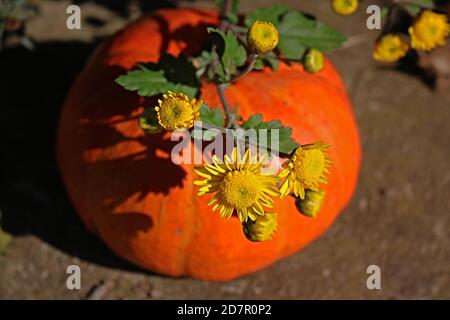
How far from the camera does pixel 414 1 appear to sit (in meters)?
2.36

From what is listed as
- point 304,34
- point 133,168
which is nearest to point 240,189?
point 133,168

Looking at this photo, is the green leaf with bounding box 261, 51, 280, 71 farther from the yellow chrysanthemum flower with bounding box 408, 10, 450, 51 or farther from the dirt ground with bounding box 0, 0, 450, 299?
the dirt ground with bounding box 0, 0, 450, 299

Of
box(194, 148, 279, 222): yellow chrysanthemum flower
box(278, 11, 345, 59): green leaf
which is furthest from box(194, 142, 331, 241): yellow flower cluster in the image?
box(278, 11, 345, 59): green leaf

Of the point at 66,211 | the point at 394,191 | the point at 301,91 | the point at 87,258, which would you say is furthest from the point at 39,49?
the point at 394,191

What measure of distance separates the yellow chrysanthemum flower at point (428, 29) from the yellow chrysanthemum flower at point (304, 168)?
59 cm

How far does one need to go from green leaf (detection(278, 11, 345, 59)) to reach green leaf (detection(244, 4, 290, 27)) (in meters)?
0.03

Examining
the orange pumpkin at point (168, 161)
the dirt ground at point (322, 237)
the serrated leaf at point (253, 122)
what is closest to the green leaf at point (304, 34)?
the orange pumpkin at point (168, 161)

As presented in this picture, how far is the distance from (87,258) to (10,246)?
28 centimetres

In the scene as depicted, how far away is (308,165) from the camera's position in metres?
1.84

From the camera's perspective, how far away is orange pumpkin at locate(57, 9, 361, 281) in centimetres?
231

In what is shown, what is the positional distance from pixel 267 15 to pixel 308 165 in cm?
67

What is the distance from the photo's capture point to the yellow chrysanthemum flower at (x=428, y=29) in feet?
7.29

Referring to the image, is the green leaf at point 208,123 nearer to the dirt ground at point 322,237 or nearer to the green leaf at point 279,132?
the green leaf at point 279,132

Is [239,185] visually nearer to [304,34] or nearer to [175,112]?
[175,112]
